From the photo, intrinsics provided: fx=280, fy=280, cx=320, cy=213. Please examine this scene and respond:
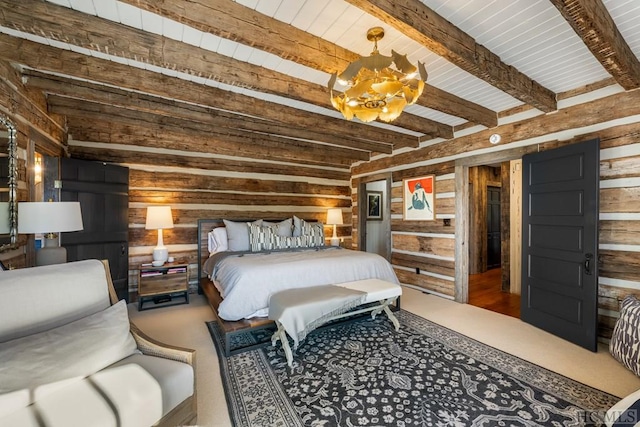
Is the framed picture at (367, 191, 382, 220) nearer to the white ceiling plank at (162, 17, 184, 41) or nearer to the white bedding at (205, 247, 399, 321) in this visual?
the white bedding at (205, 247, 399, 321)

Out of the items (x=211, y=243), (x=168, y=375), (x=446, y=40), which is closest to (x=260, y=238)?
(x=211, y=243)

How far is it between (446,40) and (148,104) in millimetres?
3222

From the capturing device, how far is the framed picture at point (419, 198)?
15.5 feet

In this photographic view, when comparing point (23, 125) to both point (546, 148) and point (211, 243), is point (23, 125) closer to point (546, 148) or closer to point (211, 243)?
point (211, 243)

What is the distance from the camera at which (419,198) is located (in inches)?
195

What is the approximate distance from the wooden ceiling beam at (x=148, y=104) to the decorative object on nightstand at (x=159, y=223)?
1469 mm

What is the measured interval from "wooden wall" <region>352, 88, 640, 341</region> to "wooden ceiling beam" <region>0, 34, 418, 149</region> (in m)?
1.71

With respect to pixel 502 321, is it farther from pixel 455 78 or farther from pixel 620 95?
pixel 455 78

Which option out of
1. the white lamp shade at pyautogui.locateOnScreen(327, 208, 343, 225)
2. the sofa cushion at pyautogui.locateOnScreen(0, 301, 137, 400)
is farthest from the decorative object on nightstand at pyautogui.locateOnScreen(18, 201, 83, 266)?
the white lamp shade at pyautogui.locateOnScreen(327, 208, 343, 225)

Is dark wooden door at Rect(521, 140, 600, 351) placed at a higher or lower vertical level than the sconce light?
lower

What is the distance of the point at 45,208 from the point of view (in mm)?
2188

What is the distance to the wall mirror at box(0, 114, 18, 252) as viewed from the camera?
7.36 ft

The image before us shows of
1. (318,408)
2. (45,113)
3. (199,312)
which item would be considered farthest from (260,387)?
(45,113)

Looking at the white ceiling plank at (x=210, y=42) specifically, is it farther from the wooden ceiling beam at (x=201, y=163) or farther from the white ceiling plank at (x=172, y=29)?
the wooden ceiling beam at (x=201, y=163)
